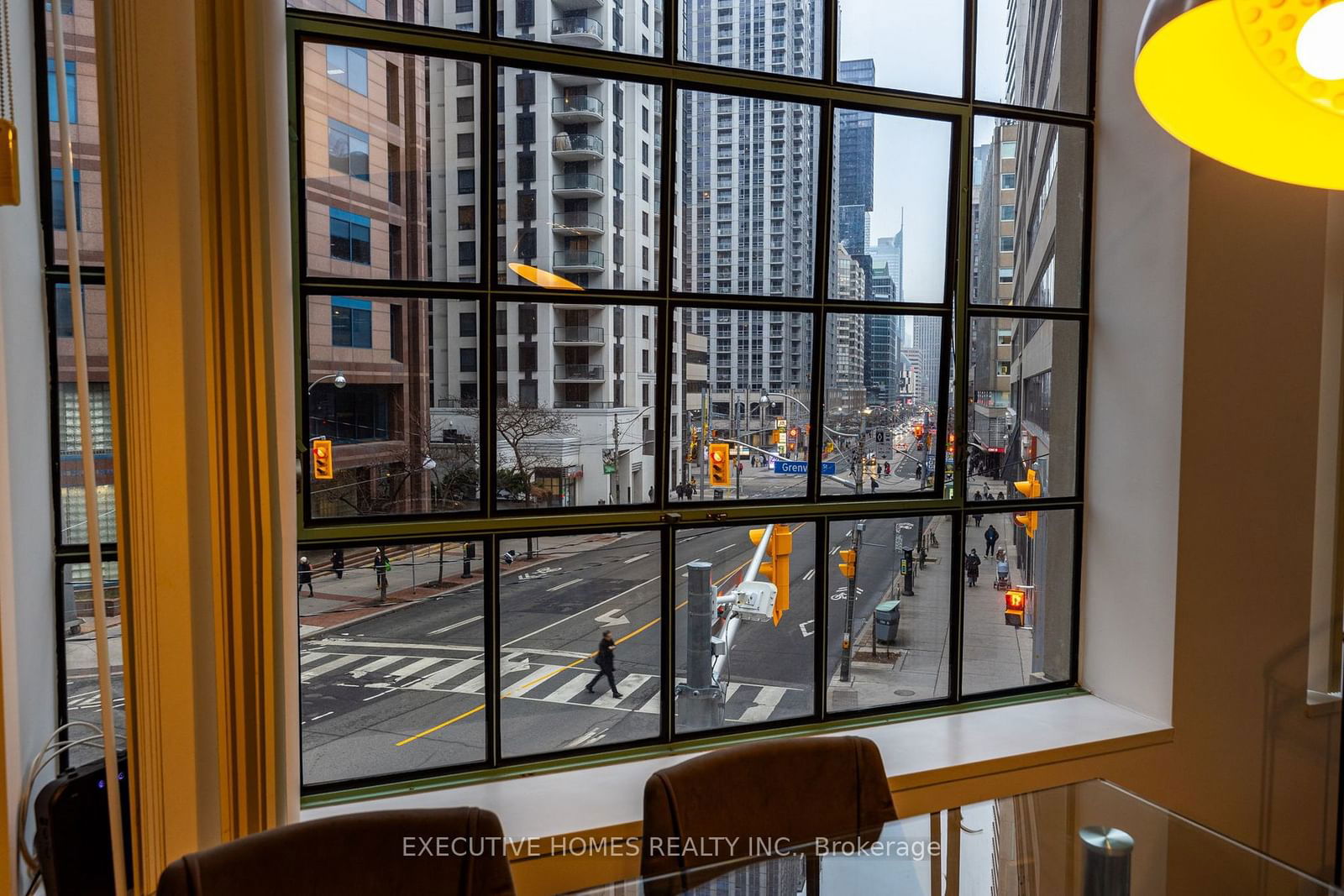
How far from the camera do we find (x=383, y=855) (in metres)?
1.45

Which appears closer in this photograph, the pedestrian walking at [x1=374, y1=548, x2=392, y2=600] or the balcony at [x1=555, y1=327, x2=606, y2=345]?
the pedestrian walking at [x1=374, y1=548, x2=392, y2=600]

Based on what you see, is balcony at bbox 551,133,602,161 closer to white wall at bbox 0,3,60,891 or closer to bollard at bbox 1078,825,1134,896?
white wall at bbox 0,3,60,891

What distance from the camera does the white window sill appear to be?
84.4 inches

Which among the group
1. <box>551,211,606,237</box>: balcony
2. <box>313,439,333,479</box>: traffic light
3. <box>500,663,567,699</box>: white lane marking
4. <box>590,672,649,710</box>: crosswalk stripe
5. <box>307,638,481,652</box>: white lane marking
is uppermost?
<box>551,211,606,237</box>: balcony

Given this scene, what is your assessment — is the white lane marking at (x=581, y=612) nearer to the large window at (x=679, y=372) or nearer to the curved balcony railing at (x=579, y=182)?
the large window at (x=679, y=372)

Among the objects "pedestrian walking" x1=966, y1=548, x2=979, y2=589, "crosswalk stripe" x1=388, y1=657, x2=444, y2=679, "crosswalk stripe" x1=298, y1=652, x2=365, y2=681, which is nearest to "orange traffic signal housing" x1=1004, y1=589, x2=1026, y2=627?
"pedestrian walking" x1=966, y1=548, x2=979, y2=589

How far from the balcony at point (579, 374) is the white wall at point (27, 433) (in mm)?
1267

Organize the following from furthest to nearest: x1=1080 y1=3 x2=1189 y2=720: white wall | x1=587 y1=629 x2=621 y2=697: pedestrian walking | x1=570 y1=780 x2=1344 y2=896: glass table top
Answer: x1=1080 y1=3 x2=1189 y2=720: white wall < x1=587 y1=629 x2=621 y2=697: pedestrian walking < x1=570 y1=780 x2=1344 y2=896: glass table top

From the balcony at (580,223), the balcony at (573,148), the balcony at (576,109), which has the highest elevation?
the balcony at (576,109)

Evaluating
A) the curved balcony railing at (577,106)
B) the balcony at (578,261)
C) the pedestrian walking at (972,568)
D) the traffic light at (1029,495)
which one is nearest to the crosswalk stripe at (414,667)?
the balcony at (578,261)

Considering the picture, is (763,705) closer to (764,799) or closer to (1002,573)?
(764,799)

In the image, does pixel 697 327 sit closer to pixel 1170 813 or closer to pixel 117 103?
pixel 117 103

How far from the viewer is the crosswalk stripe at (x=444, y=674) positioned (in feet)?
7.61

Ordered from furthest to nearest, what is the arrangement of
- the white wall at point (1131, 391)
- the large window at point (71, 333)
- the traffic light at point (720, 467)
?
the white wall at point (1131, 391) < the traffic light at point (720, 467) < the large window at point (71, 333)
